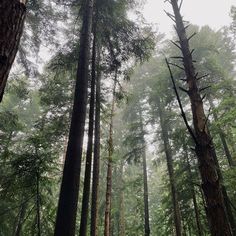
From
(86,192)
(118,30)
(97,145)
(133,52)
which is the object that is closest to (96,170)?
(97,145)

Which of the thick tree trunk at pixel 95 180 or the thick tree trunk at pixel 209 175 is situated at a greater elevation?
the thick tree trunk at pixel 95 180

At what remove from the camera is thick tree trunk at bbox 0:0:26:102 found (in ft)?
5.05

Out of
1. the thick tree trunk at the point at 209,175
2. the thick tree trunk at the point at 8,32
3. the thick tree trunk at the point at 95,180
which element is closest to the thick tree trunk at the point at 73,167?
the thick tree trunk at the point at 209,175

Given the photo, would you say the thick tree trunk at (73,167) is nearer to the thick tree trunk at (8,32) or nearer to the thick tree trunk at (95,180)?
the thick tree trunk at (95,180)

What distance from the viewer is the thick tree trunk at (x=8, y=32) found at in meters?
1.54

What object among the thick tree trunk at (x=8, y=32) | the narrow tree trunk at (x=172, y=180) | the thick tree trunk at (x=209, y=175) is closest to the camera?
the thick tree trunk at (x=8, y=32)

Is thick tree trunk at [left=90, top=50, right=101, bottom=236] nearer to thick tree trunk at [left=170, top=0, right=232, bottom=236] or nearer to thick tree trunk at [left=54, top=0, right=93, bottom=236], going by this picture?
thick tree trunk at [left=54, top=0, right=93, bottom=236]

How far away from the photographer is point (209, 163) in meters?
3.82

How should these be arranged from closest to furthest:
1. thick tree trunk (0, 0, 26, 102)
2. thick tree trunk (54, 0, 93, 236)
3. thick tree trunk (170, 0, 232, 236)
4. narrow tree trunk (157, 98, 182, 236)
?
thick tree trunk (0, 0, 26, 102), thick tree trunk (170, 0, 232, 236), thick tree trunk (54, 0, 93, 236), narrow tree trunk (157, 98, 182, 236)

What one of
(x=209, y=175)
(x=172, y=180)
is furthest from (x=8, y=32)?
(x=172, y=180)

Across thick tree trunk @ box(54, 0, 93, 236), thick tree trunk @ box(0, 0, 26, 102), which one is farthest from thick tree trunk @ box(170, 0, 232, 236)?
thick tree trunk @ box(0, 0, 26, 102)

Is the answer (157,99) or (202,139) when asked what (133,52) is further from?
(157,99)

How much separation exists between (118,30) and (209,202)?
772 centimetres

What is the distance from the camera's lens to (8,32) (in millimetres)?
1604
